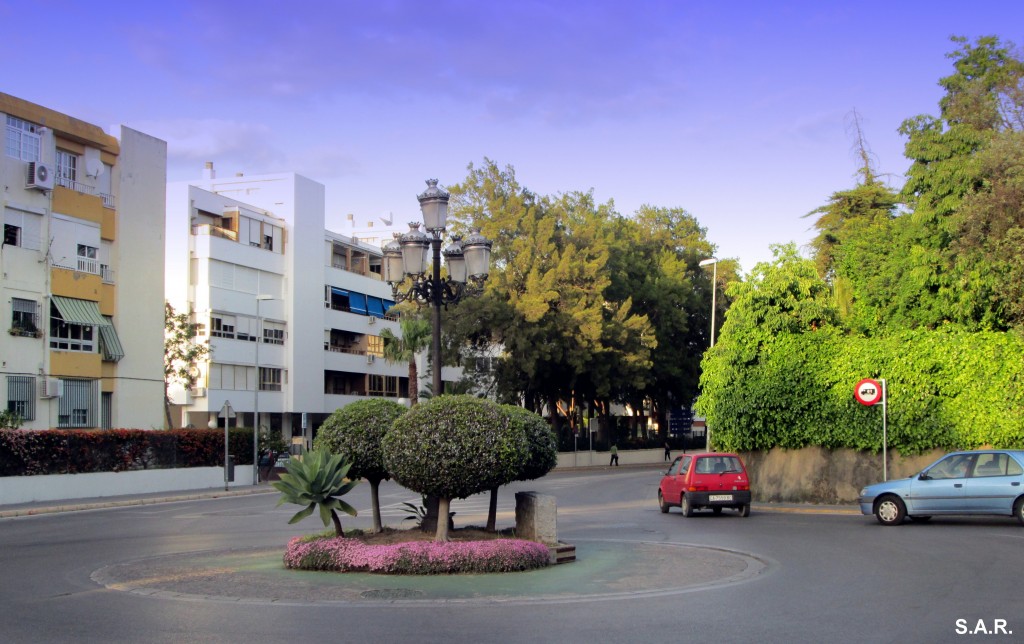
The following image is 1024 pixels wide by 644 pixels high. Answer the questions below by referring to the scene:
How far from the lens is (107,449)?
38.2m

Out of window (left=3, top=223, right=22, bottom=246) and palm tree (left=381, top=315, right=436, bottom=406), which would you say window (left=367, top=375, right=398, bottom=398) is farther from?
window (left=3, top=223, right=22, bottom=246)

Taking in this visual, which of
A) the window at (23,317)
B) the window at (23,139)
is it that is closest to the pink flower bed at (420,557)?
the window at (23,317)

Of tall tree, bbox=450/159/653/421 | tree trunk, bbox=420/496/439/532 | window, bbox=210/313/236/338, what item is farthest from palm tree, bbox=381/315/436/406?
tree trunk, bbox=420/496/439/532

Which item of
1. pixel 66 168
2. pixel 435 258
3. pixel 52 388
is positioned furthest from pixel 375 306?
Answer: pixel 435 258

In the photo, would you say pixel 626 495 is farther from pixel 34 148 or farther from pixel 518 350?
pixel 34 148

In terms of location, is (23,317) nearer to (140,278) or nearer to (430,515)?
(140,278)

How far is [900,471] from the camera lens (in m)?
26.3

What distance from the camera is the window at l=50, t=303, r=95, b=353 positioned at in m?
40.0

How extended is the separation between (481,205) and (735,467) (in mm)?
36257

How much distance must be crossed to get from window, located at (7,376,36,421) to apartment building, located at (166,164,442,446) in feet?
40.9

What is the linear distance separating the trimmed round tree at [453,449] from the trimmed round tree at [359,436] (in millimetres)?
1051

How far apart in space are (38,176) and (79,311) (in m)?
5.65

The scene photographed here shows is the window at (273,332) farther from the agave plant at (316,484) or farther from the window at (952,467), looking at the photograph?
the agave plant at (316,484)

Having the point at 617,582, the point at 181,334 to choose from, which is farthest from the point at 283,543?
the point at 181,334
